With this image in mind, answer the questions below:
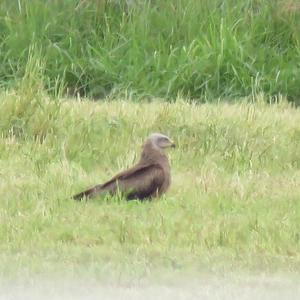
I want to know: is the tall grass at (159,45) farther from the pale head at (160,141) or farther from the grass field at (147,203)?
the pale head at (160,141)

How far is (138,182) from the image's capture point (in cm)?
793

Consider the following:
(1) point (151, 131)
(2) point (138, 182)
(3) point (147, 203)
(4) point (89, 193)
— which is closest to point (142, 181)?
(2) point (138, 182)

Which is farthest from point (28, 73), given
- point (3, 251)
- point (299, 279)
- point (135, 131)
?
point (299, 279)

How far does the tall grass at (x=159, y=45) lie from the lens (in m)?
11.4

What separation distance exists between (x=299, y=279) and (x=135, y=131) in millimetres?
3563

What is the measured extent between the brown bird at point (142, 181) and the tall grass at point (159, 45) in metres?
2.91

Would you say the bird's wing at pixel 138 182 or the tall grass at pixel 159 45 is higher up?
the bird's wing at pixel 138 182

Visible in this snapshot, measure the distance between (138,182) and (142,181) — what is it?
0.03m

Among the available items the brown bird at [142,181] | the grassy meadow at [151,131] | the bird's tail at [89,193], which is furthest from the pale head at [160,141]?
the bird's tail at [89,193]

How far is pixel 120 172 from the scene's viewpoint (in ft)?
26.8

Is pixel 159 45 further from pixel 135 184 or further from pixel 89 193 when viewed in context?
pixel 89 193

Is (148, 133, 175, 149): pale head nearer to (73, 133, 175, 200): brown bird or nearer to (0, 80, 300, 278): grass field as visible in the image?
(73, 133, 175, 200): brown bird

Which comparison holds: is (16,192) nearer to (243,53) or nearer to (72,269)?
(72,269)

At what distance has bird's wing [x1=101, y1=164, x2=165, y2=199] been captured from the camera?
784cm
